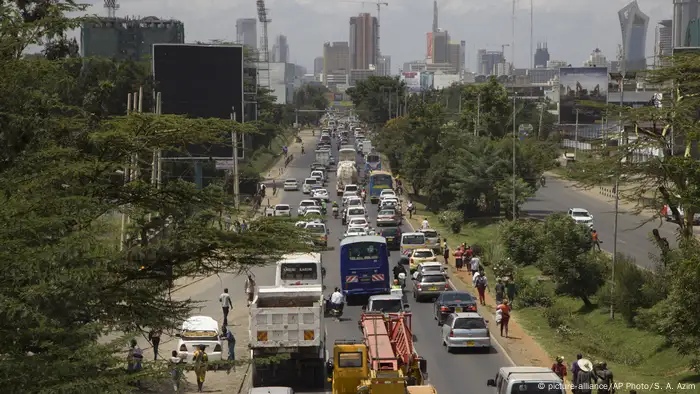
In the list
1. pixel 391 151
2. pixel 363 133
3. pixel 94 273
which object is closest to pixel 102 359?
pixel 94 273

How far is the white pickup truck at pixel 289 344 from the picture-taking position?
2528cm

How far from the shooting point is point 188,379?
2722 cm

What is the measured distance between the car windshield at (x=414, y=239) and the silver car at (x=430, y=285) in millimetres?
10309

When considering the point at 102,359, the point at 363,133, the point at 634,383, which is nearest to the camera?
the point at 102,359

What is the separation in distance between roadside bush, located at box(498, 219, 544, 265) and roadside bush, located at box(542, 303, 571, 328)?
1227cm

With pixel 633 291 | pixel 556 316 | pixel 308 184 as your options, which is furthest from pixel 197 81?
pixel 633 291

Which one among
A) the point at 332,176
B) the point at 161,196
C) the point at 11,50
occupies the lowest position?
the point at 332,176

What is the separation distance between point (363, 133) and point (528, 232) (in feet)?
417

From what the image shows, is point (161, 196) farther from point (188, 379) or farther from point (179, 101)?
point (179, 101)

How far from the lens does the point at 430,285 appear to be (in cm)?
3850

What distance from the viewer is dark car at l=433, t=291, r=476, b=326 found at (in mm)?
33062

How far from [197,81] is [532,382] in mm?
47614

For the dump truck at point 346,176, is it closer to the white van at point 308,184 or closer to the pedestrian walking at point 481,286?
the white van at point 308,184

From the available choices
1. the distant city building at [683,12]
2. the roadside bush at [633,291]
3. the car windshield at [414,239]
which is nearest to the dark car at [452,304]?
the roadside bush at [633,291]
